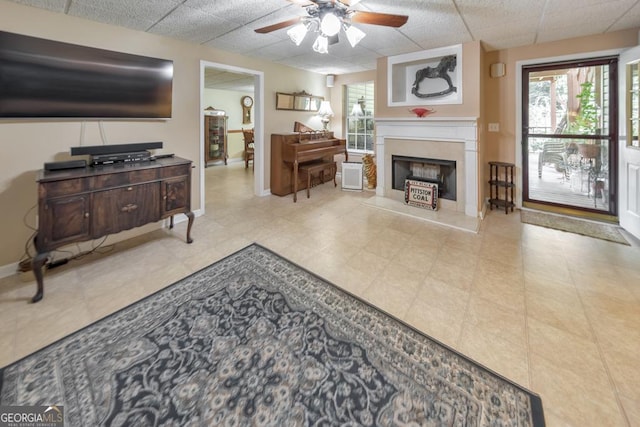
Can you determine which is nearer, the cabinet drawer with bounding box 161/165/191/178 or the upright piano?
the cabinet drawer with bounding box 161/165/191/178

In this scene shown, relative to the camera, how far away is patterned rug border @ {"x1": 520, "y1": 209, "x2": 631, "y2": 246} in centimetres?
322

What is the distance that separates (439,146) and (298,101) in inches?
110

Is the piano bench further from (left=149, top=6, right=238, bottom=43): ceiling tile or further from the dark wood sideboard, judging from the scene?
(left=149, top=6, right=238, bottom=43): ceiling tile

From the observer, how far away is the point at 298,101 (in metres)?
5.44

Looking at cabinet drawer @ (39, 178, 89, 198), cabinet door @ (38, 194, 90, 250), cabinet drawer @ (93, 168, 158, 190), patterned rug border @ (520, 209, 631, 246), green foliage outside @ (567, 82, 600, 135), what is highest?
green foliage outside @ (567, 82, 600, 135)

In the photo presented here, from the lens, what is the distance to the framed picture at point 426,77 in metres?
3.95

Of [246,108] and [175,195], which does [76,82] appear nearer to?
[175,195]

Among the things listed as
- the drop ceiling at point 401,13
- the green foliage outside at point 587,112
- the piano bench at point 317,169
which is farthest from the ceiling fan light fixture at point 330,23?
the green foliage outside at point 587,112

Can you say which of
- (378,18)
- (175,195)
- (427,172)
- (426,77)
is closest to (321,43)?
(378,18)

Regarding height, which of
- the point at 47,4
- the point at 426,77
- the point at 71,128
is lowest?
the point at 71,128

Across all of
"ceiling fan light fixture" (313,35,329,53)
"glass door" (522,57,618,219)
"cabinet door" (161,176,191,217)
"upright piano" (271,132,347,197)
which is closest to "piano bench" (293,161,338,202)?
"upright piano" (271,132,347,197)

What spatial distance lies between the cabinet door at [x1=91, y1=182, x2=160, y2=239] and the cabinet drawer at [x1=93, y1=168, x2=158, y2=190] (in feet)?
0.16

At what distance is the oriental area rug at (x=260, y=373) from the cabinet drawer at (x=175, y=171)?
137cm

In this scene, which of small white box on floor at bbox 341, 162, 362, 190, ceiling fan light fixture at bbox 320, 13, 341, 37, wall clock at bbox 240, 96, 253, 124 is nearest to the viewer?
ceiling fan light fixture at bbox 320, 13, 341, 37
